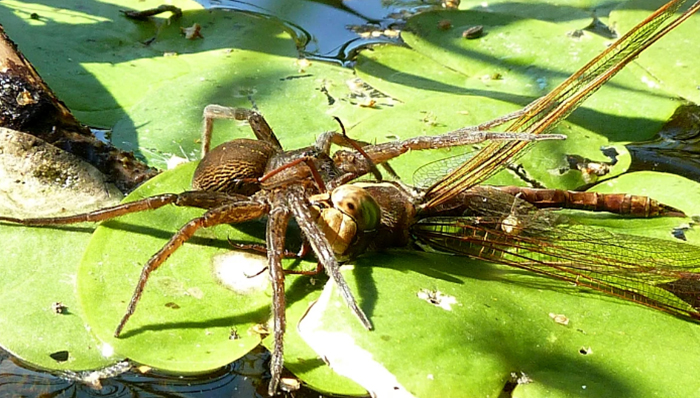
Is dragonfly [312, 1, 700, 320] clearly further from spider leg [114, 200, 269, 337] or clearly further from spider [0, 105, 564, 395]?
spider leg [114, 200, 269, 337]

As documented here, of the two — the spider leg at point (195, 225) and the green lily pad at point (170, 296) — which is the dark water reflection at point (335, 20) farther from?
the green lily pad at point (170, 296)

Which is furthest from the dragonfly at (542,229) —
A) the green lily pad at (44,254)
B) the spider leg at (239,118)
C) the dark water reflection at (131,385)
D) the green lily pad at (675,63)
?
the green lily pad at (675,63)

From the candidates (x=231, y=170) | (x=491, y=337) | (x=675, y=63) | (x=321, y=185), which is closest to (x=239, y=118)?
(x=231, y=170)

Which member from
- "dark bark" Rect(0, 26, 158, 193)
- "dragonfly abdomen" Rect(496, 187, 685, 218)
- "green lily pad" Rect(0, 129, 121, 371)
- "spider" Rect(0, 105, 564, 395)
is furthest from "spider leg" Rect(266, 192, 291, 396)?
"dragonfly abdomen" Rect(496, 187, 685, 218)

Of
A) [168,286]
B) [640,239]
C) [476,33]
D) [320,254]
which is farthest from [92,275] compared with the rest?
[476,33]

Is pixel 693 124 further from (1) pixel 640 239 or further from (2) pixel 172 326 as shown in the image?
(2) pixel 172 326

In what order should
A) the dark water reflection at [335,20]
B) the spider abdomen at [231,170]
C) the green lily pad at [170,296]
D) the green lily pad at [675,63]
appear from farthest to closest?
the dark water reflection at [335,20], the green lily pad at [675,63], the spider abdomen at [231,170], the green lily pad at [170,296]
